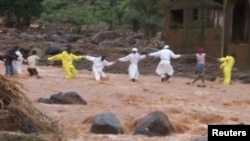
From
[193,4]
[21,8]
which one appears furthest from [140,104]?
[21,8]

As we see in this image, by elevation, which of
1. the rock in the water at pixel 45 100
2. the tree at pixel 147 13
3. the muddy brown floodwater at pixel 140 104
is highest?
the tree at pixel 147 13

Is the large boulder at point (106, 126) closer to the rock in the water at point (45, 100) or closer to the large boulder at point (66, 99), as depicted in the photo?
the large boulder at point (66, 99)

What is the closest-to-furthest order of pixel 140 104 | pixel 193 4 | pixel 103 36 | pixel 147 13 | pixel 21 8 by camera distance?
pixel 140 104, pixel 193 4, pixel 147 13, pixel 103 36, pixel 21 8

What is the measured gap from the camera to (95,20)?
6788 cm

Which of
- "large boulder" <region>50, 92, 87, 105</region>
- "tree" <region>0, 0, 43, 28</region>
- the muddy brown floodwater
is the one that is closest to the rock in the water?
"large boulder" <region>50, 92, 87, 105</region>

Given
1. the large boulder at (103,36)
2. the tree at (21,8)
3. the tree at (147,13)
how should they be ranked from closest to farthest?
the tree at (147,13)
the large boulder at (103,36)
the tree at (21,8)

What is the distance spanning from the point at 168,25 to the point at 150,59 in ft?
9.58

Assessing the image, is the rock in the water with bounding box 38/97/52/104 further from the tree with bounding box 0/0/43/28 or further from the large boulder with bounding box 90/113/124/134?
the tree with bounding box 0/0/43/28

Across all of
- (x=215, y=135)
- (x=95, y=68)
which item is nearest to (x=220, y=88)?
(x=95, y=68)

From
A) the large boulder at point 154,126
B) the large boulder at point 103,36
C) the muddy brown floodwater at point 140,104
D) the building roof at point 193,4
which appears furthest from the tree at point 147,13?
the large boulder at point 154,126

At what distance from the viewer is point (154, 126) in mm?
13523

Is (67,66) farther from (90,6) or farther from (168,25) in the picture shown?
(90,6)

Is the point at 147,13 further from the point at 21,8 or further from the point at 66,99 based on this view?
the point at 66,99

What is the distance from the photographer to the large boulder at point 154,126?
1349cm
